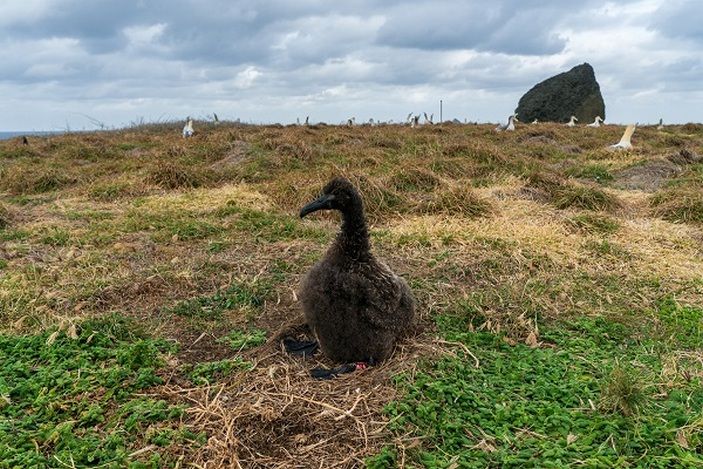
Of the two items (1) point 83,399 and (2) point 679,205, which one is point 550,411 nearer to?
(1) point 83,399

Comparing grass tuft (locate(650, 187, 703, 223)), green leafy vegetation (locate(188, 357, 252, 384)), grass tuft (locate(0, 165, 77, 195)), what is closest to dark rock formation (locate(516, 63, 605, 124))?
grass tuft (locate(650, 187, 703, 223))

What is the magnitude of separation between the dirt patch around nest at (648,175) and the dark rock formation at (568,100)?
31.4 metres

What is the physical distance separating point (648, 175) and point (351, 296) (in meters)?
11.3

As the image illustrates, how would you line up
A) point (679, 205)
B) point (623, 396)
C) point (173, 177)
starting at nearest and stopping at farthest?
A: point (623, 396) < point (679, 205) < point (173, 177)

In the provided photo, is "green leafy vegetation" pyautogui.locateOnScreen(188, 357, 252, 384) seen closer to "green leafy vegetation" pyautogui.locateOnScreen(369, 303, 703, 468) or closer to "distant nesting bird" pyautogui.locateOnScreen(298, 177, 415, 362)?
"distant nesting bird" pyautogui.locateOnScreen(298, 177, 415, 362)

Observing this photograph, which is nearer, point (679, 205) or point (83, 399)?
point (83, 399)

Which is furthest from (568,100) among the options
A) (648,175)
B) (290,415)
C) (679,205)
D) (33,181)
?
(290,415)

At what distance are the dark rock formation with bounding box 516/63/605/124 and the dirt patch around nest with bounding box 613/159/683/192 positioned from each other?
3136 cm

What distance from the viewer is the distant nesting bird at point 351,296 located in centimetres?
407

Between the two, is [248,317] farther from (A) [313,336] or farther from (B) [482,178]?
(B) [482,178]

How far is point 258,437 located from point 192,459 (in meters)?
0.38

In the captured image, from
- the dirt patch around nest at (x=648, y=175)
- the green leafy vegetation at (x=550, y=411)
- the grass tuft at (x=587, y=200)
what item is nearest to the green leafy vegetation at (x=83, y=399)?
the green leafy vegetation at (x=550, y=411)

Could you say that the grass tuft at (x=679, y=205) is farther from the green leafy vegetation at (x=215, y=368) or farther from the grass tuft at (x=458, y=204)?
the green leafy vegetation at (x=215, y=368)

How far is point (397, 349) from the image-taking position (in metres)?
4.32
